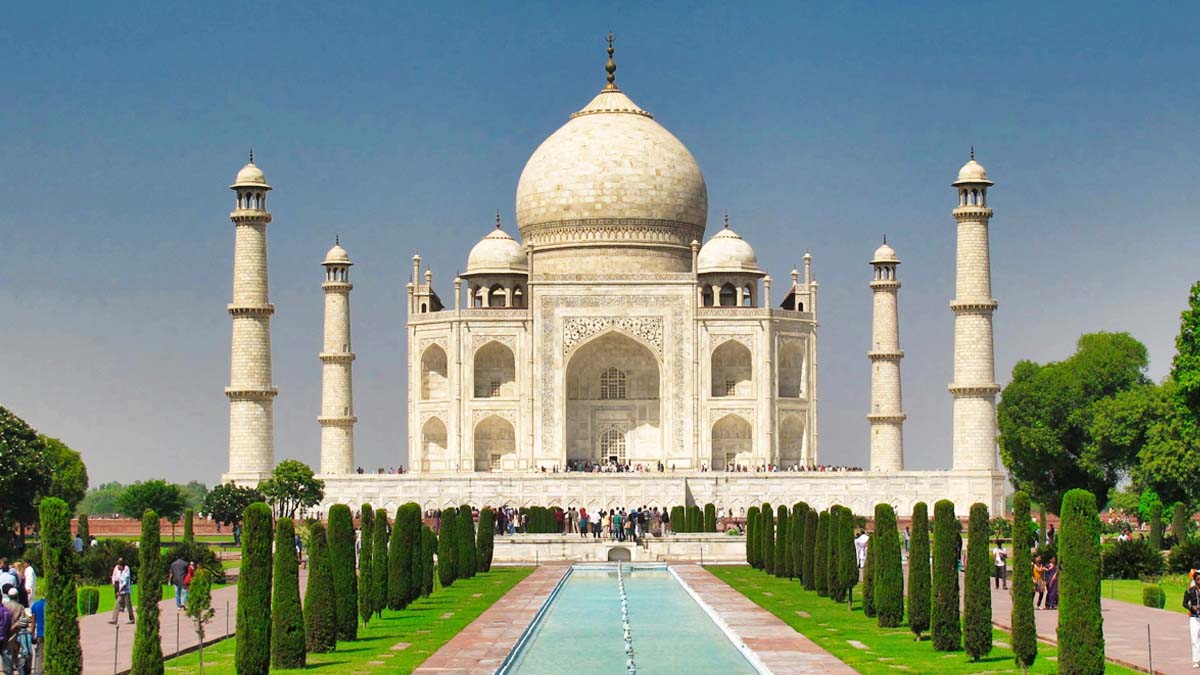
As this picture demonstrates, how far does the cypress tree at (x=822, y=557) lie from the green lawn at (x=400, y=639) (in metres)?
3.36

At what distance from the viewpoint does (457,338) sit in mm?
36656

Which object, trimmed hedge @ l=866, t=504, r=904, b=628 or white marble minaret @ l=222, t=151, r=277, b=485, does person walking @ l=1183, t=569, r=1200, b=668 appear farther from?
white marble minaret @ l=222, t=151, r=277, b=485

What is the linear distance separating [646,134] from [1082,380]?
10.6 m

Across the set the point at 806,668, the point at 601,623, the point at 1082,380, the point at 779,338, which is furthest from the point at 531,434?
the point at 806,668

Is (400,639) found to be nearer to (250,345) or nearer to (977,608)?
(977,608)

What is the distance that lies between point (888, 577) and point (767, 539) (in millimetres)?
7509

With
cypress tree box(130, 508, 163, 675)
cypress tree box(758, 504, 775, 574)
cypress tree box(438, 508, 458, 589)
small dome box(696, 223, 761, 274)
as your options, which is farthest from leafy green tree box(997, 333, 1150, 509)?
cypress tree box(130, 508, 163, 675)

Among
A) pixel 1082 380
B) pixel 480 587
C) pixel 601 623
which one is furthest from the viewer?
pixel 1082 380

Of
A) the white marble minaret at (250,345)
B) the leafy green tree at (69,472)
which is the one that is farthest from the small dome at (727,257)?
the leafy green tree at (69,472)

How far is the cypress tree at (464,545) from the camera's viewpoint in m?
22.5

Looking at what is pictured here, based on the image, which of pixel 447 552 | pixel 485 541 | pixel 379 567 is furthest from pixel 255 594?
pixel 485 541

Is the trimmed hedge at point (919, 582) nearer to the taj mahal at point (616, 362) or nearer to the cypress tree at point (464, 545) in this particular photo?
the cypress tree at point (464, 545)

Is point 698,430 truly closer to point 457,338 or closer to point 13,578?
point 457,338

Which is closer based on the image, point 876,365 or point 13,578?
point 13,578
